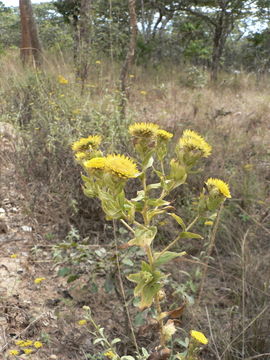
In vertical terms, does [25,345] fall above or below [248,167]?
below

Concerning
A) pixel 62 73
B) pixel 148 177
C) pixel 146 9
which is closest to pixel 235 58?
pixel 146 9

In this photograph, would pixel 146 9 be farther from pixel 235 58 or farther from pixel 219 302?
pixel 219 302

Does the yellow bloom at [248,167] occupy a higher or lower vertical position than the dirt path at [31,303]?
higher

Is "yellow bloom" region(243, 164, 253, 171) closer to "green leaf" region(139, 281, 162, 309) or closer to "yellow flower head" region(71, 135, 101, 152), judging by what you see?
"yellow flower head" region(71, 135, 101, 152)

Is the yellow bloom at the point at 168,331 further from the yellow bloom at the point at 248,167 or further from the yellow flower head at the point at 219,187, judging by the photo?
the yellow bloom at the point at 248,167

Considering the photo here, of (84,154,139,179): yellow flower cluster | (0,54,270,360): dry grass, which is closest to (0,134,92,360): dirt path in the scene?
(0,54,270,360): dry grass

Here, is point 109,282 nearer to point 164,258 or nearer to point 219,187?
point 164,258

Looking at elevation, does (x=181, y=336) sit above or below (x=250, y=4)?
below

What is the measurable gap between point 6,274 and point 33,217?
436 millimetres

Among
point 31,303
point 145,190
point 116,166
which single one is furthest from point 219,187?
point 31,303

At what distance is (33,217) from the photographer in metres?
2.35

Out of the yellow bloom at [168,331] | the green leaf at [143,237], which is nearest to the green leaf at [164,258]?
the green leaf at [143,237]

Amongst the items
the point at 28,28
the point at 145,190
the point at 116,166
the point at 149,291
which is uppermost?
the point at 28,28

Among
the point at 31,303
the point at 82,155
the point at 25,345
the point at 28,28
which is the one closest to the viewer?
the point at 82,155
